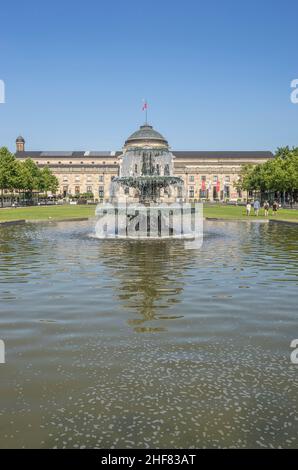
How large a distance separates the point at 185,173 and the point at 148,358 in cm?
15655

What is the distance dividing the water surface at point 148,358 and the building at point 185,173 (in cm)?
13960

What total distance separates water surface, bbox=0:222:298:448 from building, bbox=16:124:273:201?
458 ft

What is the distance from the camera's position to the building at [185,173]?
159 metres

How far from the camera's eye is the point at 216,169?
163 metres

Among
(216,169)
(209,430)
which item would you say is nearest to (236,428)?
(209,430)

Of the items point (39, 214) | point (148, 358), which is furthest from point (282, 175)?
point (148, 358)

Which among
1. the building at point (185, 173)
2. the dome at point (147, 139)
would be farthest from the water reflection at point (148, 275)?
the building at point (185, 173)

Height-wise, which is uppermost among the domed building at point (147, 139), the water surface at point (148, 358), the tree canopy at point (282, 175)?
the domed building at point (147, 139)

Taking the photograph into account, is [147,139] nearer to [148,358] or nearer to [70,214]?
[70,214]

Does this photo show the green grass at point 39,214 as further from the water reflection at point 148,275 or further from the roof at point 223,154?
the roof at point 223,154

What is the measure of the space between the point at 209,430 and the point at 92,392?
5.01 ft

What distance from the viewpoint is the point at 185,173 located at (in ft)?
529

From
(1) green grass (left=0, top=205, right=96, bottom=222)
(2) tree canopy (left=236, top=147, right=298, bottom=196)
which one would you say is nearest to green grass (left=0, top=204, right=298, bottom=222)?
(1) green grass (left=0, top=205, right=96, bottom=222)
